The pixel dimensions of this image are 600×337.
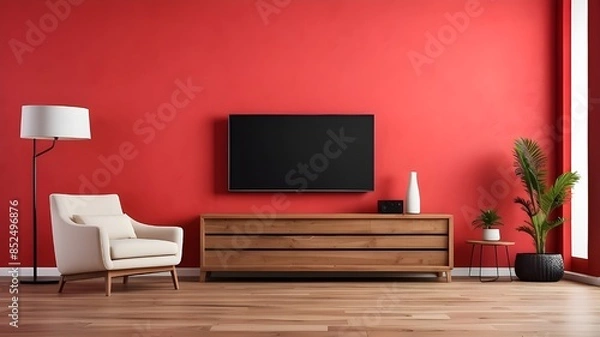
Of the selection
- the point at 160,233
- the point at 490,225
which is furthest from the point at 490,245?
the point at 160,233

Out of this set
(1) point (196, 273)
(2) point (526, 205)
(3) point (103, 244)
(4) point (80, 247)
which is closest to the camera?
(3) point (103, 244)

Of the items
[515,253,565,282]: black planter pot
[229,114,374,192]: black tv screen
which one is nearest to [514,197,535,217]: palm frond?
[515,253,565,282]: black planter pot

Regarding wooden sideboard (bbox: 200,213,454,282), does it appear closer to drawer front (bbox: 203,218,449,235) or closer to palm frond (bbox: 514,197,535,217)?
drawer front (bbox: 203,218,449,235)

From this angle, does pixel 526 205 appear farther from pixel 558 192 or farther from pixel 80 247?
pixel 80 247

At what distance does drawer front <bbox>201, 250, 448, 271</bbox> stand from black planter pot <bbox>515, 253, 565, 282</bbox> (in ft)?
2.24

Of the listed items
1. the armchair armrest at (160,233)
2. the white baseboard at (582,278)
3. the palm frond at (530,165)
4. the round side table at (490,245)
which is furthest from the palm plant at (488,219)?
the armchair armrest at (160,233)

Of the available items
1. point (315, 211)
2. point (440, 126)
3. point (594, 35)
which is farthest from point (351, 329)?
point (594, 35)

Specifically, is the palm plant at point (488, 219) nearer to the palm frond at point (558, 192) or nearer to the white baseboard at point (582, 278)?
the palm frond at point (558, 192)

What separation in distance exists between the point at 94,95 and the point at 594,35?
14.4ft

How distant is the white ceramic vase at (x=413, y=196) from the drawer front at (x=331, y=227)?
0.16 meters

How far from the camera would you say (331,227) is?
6.18 meters

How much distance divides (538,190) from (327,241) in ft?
6.20

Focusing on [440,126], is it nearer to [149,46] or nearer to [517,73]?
[517,73]

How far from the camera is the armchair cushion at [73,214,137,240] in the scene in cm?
564
